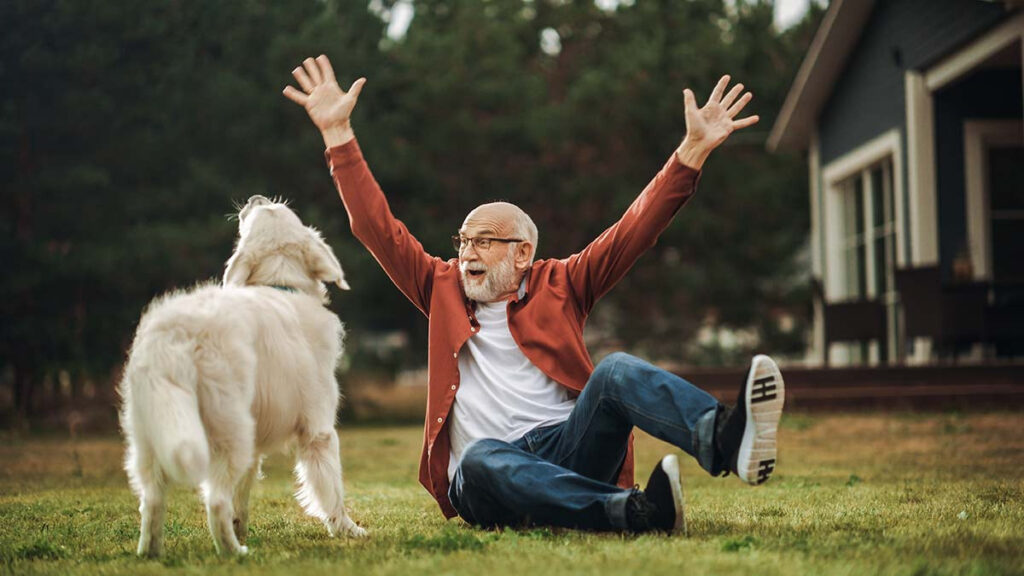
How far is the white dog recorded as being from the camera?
3924 millimetres

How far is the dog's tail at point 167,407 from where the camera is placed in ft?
12.3

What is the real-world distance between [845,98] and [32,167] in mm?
12123

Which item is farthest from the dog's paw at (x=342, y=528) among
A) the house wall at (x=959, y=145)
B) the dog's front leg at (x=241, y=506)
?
the house wall at (x=959, y=145)

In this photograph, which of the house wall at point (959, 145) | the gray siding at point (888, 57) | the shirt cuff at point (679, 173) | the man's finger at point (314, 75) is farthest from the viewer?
the house wall at point (959, 145)

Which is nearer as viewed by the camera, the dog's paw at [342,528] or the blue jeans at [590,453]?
the blue jeans at [590,453]

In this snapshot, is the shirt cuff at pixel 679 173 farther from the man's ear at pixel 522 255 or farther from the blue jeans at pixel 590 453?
the blue jeans at pixel 590 453

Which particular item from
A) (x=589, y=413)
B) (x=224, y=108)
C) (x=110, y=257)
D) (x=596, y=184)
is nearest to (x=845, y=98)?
(x=596, y=184)

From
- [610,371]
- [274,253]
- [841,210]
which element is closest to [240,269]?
[274,253]

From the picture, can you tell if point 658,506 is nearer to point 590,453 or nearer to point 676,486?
point 676,486

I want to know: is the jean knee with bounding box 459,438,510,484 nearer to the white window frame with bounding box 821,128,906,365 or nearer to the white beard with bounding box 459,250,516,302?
the white beard with bounding box 459,250,516,302

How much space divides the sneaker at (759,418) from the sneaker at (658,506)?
1.19ft

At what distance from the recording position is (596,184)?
22.7 meters

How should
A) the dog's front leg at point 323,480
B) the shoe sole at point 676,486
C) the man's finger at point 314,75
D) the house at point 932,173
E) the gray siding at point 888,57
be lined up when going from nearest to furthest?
the shoe sole at point 676,486 → the dog's front leg at point 323,480 → the man's finger at point 314,75 → the house at point 932,173 → the gray siding at point 888,57

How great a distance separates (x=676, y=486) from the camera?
4.23 metres
